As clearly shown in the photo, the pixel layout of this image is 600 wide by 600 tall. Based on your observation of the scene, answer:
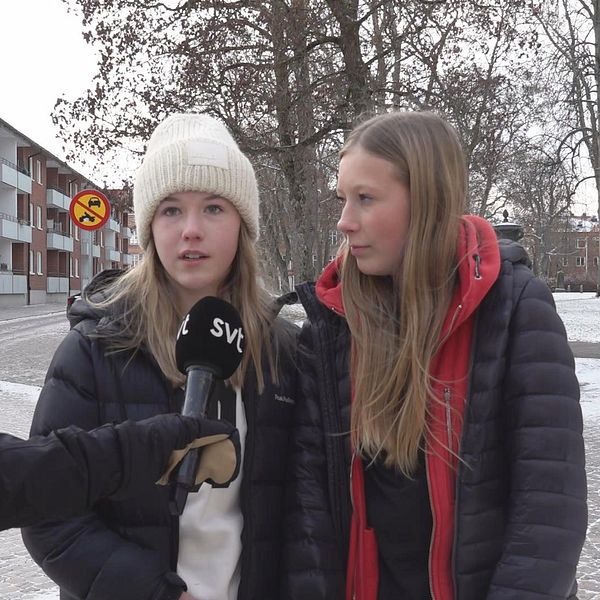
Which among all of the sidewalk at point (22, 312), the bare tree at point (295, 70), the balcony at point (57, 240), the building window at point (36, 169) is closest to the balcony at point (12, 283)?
the sidewalk at point (22, 312)

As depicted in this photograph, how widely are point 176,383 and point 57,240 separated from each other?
52.0 m

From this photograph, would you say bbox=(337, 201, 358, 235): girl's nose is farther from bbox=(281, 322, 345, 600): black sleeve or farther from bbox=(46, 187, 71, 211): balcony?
bbox=(46, 187, 71, 211): balcony

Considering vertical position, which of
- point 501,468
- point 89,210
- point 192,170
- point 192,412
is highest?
point 89,210

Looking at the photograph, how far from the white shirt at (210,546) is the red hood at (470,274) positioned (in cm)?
62

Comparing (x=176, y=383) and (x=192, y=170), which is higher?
(x=192, y=170)

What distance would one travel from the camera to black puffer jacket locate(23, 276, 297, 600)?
170 cm

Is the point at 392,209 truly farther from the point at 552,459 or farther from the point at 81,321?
the point at 81,321

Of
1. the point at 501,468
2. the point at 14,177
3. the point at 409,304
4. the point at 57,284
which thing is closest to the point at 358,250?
the point at 409,304

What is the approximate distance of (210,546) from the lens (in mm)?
1897

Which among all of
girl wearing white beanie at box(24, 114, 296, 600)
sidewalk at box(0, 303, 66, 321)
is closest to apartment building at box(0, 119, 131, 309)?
sidewalk at box(0, 303, 66, 321)

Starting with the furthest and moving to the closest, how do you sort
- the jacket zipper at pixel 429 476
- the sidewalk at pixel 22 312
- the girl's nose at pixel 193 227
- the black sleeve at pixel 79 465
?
the sidewalk at pixel 22 312 → the girl's nose at pixel 193 227 → the jacket zipper at pixel 429 476 → the black sleeve at pixel 79 465

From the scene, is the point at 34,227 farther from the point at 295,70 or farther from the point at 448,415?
the point at 448,415

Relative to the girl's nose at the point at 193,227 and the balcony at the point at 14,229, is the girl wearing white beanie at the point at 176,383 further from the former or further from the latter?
the balcony at the point at 14,229

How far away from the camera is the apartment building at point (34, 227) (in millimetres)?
41062
